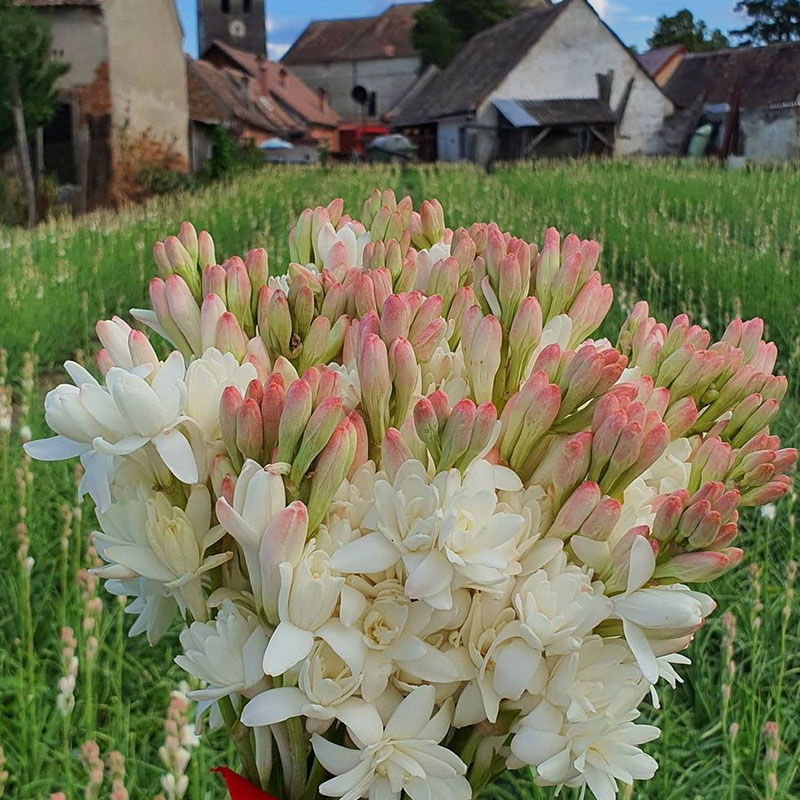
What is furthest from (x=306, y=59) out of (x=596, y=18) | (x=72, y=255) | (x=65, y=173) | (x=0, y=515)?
(x=0, y=515)

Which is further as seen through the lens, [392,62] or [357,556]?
[392,62]

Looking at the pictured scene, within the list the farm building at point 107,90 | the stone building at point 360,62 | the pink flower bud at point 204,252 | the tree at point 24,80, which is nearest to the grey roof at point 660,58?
the stone building at point 360,62

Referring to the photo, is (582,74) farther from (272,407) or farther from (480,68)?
(272,407)

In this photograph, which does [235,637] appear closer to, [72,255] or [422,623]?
[422,623]

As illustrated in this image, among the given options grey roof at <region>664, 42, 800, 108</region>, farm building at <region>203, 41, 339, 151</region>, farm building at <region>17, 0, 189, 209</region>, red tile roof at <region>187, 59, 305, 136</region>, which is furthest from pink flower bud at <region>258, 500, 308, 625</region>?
farm building at <region>203, 41, 339, 151</region>

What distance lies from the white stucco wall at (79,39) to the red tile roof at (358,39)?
32985 mm

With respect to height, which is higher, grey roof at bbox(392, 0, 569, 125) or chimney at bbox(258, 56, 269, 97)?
chimney at bbox(258, 56, 269, 97)

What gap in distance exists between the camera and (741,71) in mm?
23422

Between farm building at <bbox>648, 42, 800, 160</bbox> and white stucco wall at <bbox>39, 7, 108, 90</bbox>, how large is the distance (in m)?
15.2

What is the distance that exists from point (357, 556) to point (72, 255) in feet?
18.7

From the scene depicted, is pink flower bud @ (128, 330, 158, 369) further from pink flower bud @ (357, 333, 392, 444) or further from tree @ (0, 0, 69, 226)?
tree @ (0, 0, 69, 226)

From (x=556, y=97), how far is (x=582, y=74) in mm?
926

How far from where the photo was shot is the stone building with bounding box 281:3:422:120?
44.9 metres

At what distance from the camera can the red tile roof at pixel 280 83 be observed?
36.2 metres
